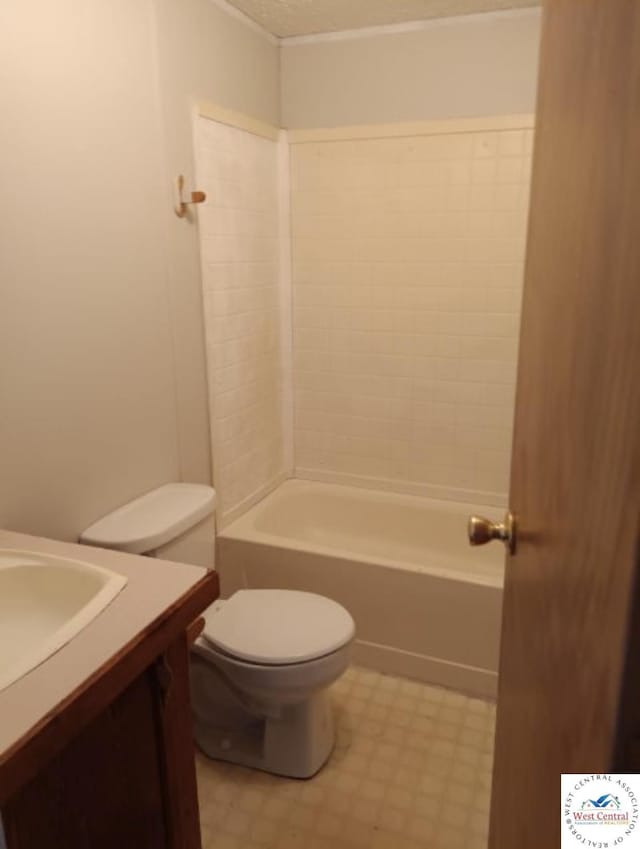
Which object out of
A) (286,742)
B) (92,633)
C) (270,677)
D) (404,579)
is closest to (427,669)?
(404,579)

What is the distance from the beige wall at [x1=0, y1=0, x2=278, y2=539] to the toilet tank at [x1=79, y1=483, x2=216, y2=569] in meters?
0.05

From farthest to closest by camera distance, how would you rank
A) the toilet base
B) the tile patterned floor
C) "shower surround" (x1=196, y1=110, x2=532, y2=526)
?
"shower surround" (x1=196, y1=110, x2=532, y2=526) < the toilet base < the tile patterned floor

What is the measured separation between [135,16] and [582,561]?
1.87m

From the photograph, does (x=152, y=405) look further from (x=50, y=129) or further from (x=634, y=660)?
(x=634, y=660)

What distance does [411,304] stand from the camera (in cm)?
263

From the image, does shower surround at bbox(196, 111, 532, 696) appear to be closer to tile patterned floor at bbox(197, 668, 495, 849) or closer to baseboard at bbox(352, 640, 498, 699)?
baseboard at bbox(352, 640, 498, 699)

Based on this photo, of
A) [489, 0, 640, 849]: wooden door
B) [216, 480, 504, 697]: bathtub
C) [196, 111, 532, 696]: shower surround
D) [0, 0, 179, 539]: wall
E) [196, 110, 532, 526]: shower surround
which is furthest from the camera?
[196, 110, 532, 526]: shower surround

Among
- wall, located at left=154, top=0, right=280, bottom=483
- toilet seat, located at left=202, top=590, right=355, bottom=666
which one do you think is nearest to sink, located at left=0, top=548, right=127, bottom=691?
toilet seat, located at left=202, top=590, right=355, bottom=666

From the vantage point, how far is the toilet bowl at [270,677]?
1688 millimetres

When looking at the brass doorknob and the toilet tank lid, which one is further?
the toilet tank lid

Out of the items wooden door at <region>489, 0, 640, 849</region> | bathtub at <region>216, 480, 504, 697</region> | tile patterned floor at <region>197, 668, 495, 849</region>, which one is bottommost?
tile patterned floor at <region>197, 668, 495, 849</region>

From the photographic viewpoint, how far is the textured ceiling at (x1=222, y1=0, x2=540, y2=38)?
2176mm

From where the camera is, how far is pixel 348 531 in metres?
2.88

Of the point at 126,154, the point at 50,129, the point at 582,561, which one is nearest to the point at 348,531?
the point at 126,154
